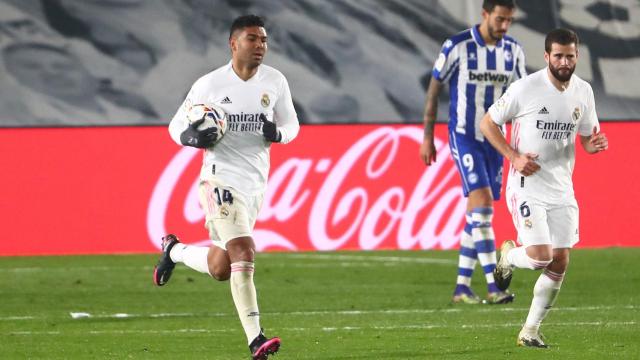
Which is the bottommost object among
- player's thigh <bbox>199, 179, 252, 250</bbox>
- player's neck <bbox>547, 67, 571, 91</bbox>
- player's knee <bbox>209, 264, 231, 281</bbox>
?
player's knee <bbox>209, 264, 231, 281</bbox>

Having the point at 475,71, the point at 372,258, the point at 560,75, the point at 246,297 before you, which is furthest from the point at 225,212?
the point at 372,258

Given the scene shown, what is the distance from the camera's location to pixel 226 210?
8695 mm

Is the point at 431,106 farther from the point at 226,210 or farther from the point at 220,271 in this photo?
the point at 226,210

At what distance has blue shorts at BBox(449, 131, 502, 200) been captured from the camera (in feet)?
38.7

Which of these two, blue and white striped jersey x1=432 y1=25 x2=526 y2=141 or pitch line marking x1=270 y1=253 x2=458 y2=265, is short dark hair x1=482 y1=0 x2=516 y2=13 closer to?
blue and white striped jersey x1=432 y1=25 x2=526 y2=141

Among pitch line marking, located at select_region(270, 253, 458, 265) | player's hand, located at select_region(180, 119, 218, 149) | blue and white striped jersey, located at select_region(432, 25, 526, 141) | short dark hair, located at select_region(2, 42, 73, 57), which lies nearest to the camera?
player's hand, located at select_region(180, 119, 218, 149)

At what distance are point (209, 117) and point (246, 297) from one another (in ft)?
3.31

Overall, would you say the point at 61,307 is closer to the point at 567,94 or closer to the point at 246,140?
the point at 246,140

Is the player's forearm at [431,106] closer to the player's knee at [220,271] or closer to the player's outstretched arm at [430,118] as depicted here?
the player's outstretched arm at [430,118]

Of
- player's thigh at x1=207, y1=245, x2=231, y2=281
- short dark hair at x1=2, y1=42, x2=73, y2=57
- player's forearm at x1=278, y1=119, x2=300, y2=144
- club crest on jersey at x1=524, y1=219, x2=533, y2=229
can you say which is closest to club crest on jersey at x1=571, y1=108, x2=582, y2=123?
club crest on jersey at x1=524, y1=219, x2=533, y2=229

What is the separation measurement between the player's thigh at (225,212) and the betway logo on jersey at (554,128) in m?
1.76

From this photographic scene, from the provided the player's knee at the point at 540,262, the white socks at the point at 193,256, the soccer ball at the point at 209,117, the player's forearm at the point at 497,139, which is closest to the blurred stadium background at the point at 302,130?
the white socks at the point at 193,256

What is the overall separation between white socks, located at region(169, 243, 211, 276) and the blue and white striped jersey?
9.37 ft

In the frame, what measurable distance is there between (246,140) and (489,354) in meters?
1.80
